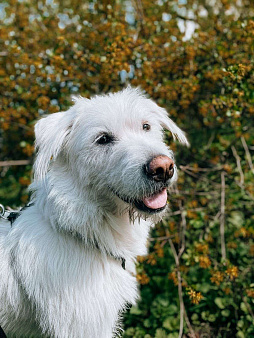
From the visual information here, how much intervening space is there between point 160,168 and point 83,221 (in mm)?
658

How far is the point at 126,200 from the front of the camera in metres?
2.25

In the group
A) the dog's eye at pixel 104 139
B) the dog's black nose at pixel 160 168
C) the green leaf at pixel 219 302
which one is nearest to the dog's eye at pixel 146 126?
the dog's eye at pixel 104 139

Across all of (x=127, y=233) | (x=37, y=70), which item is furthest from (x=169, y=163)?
(x=37, y=70)

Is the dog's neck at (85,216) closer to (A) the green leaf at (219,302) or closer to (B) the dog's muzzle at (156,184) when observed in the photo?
(B) the dog's muzzle at (156,184)

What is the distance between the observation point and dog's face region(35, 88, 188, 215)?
212cm

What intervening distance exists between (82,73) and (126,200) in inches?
105

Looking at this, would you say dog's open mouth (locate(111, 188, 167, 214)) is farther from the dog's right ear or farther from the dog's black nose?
the dog's right ear

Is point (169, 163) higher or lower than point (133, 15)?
lower

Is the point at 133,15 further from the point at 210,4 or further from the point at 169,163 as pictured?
the point at 169,163

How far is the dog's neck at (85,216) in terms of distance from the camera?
229 cm

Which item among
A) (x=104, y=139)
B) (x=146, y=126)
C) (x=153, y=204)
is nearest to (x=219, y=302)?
(x=153, y=204)

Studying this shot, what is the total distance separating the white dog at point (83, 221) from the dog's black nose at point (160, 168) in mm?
12

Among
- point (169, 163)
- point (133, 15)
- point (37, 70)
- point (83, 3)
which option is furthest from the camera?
point (83, 3)

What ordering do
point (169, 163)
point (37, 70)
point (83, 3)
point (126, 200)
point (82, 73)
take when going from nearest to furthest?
point (169, 163) < point (126, 200) < point (37, 70) < point (82, 73) < point (83, 3)
